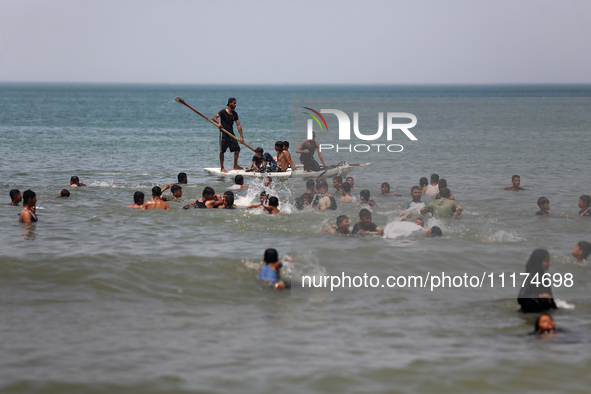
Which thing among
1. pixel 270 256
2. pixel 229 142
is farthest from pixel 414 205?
pixel 229 142

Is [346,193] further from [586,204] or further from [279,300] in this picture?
[279,300]

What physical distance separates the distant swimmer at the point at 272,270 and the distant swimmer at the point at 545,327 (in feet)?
14.5

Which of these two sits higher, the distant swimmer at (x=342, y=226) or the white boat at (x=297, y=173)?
the white boat at (x=297, y=173)

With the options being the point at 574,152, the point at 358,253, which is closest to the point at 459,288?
the point at 358,253

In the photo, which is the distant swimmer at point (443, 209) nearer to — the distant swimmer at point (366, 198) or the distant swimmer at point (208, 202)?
the distant swimmer at point (366, 198)

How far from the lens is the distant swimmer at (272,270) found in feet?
37.9

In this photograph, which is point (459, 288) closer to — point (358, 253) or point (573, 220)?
point (358, 253)

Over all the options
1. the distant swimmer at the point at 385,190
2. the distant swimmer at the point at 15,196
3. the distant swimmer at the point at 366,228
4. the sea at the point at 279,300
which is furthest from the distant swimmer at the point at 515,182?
the distant swimmer at the point at 15,196

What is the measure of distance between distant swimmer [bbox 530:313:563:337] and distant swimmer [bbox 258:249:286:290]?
4.41 metres

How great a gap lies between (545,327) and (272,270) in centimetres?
478

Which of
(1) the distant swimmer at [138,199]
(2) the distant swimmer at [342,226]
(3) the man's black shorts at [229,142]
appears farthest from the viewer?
(3) the man's black shorts at [229,142]

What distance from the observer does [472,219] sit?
59.7ft

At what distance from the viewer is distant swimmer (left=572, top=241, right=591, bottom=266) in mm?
12406

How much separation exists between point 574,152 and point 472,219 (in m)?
25.0
